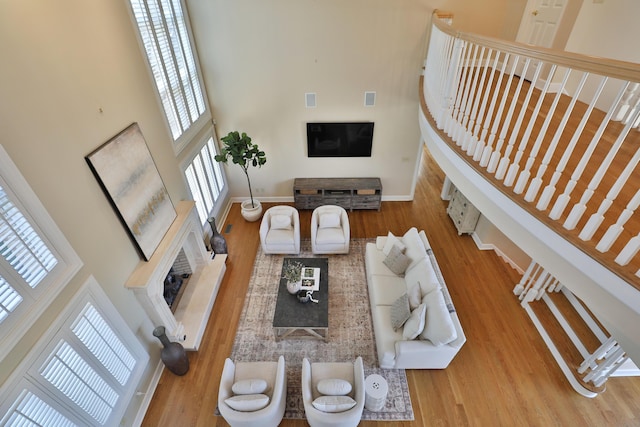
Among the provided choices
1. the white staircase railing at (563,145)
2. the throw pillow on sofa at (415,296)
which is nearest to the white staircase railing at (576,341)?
the throw pillow on sofa at (415,296)

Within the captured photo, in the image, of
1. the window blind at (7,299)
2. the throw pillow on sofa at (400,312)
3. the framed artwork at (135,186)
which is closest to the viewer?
the window blind at (7,299)

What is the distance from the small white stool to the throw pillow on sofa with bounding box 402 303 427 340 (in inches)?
24.3

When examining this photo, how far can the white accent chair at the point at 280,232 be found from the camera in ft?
18.2

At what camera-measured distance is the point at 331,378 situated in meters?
3.46

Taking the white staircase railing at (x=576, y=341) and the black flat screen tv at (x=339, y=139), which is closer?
the white staircase railing at (x=576, y=341)

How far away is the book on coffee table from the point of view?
4.50 metres

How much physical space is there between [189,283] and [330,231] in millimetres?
2590

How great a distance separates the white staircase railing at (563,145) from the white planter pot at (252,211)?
405 cm

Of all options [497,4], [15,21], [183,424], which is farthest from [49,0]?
[497,4]

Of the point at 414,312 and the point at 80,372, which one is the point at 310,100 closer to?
the point at 414,312

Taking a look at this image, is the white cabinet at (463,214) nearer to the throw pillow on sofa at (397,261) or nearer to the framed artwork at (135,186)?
the throw pillow on sofa at (397,261)

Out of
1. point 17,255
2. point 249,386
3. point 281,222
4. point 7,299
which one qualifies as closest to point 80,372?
point 7,299

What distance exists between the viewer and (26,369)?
2246mm

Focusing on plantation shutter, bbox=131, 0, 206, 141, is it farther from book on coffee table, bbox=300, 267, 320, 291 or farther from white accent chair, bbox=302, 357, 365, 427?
white accent chair, bbox=302, 357, 365, 427
